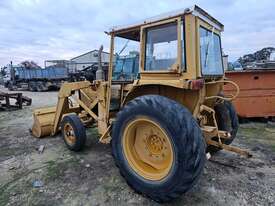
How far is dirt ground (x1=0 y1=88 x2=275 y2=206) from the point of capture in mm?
3084

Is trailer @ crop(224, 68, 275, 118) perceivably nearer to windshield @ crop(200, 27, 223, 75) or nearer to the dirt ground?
the dirt ground

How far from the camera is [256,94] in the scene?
6961 mm

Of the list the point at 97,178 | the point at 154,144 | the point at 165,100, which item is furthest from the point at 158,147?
the point at 97,178

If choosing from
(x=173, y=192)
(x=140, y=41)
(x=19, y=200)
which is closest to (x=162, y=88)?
(x=140, y=41)

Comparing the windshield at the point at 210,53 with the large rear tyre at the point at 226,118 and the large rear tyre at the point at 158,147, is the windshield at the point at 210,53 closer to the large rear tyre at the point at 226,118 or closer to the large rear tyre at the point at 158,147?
the large rear tyre at the point at 226,118

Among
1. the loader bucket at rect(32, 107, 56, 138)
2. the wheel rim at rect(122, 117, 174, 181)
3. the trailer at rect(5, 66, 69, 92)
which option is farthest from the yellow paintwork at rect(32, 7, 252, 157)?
the trailer at rect(5, 66, 69, 92)

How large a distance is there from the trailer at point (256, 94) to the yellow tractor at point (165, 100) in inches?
123

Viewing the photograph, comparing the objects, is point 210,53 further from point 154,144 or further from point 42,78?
point 42,78

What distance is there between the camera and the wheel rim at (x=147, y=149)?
3.06 m

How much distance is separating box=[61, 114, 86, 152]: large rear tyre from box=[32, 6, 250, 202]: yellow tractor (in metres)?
0.47

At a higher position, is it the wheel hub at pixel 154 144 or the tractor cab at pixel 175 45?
the tractor cab at pixel 175 45

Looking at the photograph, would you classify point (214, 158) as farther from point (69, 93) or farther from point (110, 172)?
point (69, 93)

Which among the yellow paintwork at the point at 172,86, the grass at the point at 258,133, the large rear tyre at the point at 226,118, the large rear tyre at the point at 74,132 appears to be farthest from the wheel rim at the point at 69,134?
the grass at the point at 258,133

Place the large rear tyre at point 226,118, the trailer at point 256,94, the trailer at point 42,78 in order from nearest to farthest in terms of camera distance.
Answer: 1. the large rear tyre at point 226,118
2. the trailer at point 256,94
3. the trailer at point 42,78
